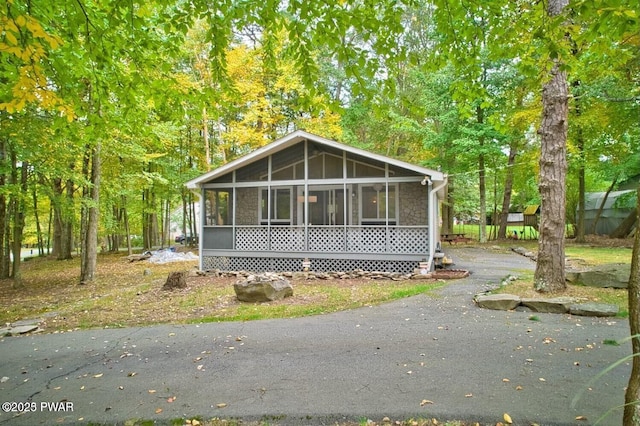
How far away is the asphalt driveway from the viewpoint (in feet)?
10.0

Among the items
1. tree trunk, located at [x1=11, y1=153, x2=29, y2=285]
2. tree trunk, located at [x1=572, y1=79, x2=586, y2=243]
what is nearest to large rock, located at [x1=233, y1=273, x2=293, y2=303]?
tree trunk, located at [x1=11, y1=153, x2=29, y2=285]

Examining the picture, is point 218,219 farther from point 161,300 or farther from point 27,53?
point 27,53

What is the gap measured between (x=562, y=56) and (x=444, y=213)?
22695 millimetres

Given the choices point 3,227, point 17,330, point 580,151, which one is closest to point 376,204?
point 17,330

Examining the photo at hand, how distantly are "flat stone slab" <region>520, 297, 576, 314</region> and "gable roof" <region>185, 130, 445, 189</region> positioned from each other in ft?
18.3

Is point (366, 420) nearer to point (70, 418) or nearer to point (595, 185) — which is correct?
point (70, 418)

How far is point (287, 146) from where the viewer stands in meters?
13.0

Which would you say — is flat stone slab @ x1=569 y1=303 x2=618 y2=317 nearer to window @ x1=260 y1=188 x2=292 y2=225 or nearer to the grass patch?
the grass patch

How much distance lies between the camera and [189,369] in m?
4.05

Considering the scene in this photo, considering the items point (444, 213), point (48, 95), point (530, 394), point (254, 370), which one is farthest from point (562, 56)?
point (444, 213)

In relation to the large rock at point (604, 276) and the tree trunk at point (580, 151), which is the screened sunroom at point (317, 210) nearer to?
the large rock at point (604, 276)

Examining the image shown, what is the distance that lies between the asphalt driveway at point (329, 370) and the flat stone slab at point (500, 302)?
226mm

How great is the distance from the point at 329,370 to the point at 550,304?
4388 millimetres

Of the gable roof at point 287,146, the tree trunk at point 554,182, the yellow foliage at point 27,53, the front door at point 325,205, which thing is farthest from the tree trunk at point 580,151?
the yellow foliage at point 27,53
